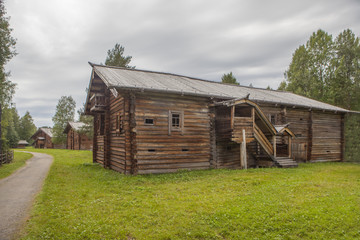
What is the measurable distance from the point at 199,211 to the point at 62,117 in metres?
57.4

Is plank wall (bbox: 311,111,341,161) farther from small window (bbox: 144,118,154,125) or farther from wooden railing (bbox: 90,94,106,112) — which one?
wooden railing (bbox: 90,94,106,112)

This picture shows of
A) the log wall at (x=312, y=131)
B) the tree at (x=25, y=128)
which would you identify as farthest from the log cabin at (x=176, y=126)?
the tree at (x=25, y=128)

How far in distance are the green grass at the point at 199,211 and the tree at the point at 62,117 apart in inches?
1858

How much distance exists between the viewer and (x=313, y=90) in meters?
36.8

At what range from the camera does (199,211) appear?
6.88 metres

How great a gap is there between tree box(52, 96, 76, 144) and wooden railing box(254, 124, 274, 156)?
47821 mm

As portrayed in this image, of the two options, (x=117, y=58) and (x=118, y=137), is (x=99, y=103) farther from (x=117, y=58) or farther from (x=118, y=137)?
(x=117, y=58)

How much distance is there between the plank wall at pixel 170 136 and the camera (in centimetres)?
1368

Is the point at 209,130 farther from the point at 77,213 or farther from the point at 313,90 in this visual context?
the point at 313,90

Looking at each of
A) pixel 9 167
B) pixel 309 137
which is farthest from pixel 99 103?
pixel 309 137

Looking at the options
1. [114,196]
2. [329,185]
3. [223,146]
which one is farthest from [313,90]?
[114,196]

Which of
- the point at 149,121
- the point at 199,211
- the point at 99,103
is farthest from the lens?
the point at 99,103

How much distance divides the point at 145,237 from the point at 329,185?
874cm

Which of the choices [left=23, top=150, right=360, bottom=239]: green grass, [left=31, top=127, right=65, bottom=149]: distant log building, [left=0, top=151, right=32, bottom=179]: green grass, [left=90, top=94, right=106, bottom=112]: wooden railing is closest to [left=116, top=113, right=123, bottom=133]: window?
[left=90, top=94, right=106, bottom=112]: wooden railing
